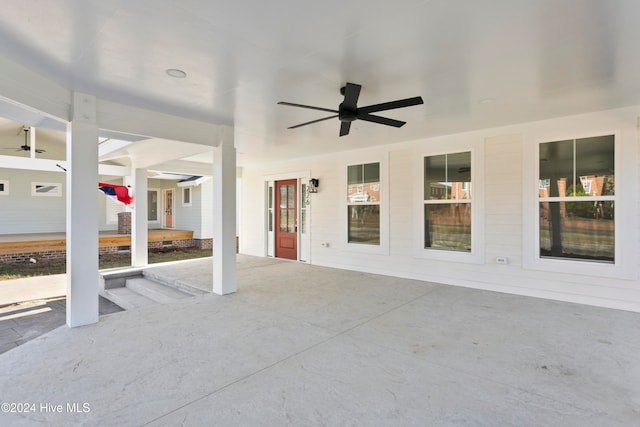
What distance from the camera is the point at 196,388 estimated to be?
2.39 m

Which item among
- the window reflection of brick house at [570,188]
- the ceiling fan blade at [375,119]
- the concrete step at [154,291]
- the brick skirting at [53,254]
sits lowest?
the concrete step at [154,291]

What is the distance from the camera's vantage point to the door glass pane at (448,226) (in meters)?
5.52

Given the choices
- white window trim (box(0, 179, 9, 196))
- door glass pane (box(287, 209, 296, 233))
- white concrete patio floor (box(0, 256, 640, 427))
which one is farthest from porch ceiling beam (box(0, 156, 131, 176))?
white concrete patio floor (box(0, 256, 640, 427))

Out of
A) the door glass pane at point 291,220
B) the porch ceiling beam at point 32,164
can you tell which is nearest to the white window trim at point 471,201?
the door glass pane at point 291,220

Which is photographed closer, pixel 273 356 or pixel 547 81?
pixel 273 356

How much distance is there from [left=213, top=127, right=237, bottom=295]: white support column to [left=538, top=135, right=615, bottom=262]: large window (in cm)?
453

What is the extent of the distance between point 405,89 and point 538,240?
10.1 ft

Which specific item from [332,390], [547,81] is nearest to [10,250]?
[332,390]

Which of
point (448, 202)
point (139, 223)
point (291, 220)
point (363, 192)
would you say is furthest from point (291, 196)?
point (448, 202)

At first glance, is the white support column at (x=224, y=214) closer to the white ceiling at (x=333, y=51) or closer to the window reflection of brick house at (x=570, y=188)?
the white ceiling at (x=333, y=51)

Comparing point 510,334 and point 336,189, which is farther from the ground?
point 336,189

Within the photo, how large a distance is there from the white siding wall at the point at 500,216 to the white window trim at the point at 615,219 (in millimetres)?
11

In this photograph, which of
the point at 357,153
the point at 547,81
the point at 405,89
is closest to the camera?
the point at 547,81

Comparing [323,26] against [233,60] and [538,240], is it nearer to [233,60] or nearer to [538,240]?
[233,60]
